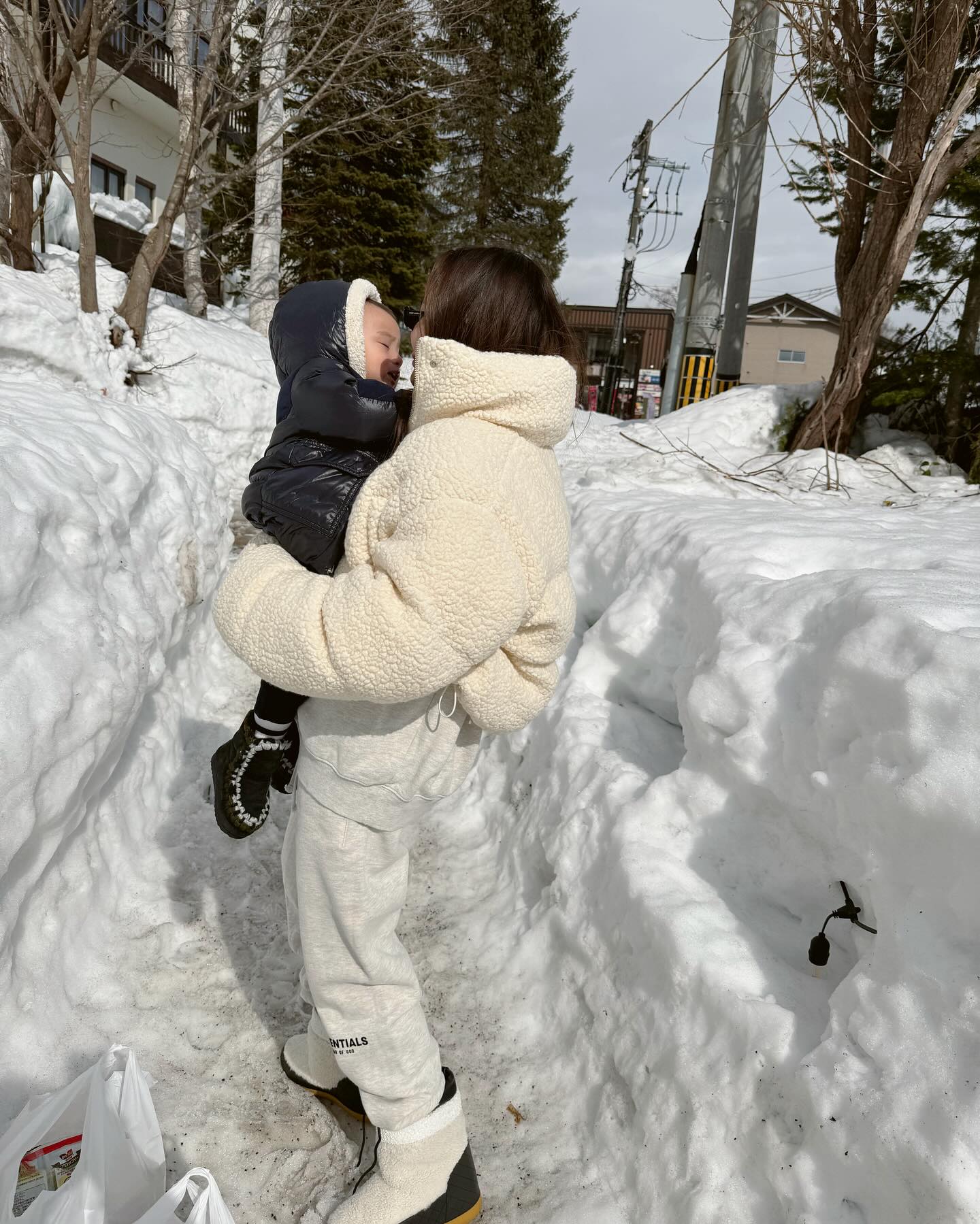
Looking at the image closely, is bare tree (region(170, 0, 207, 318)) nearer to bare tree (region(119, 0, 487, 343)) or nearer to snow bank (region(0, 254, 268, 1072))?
bare tree (region(119, 0, 487, 343))

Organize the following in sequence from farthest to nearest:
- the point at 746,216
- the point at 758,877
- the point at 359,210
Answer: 1. the point at 359,210
2. the point at 746,216
3. the point at 758,877

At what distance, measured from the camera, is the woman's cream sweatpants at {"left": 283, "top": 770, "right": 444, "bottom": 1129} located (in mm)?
1587

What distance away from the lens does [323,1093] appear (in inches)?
79.4

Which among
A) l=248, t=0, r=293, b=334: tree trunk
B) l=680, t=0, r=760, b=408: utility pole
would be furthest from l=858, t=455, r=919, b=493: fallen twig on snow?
l=248, t=0, r=293, b=334: tree trunk

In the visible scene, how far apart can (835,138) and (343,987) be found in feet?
18.7

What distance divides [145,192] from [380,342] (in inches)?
960

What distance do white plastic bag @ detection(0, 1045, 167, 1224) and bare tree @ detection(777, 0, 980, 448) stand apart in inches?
207

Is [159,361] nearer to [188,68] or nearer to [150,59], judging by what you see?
[188,68]

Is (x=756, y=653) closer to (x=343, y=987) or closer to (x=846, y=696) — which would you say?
(x=846, y=696)

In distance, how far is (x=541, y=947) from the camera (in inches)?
96.3

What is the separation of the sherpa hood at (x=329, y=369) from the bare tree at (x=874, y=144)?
4.09 meters

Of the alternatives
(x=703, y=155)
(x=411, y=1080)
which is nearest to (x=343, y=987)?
(x=411, y=1080)

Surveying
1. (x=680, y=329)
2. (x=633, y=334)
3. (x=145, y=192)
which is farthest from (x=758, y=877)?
(x=633, y=334)

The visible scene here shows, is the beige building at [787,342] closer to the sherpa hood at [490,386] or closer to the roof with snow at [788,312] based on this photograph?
the roof with snow at [788,312]
